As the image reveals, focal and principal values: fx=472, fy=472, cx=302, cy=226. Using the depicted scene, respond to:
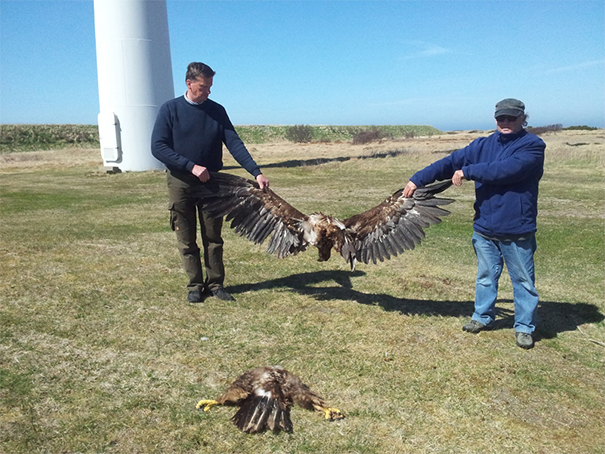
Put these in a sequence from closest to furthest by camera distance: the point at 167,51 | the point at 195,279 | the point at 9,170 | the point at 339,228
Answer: the point at 339,228, the point at 195,279, the point at 167,51, the point at 9,170

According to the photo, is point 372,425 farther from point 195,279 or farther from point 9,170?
point 9,170

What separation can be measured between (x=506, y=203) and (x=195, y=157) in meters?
3.45

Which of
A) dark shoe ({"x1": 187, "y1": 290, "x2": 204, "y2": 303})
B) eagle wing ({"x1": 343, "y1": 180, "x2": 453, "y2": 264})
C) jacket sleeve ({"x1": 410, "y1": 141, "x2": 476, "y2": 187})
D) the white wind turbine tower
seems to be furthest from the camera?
the white wind turbine tower

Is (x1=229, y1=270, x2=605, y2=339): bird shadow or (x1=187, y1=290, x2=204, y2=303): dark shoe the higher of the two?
(x1=187, y1=290, x2=204, y2=303): dark shoe

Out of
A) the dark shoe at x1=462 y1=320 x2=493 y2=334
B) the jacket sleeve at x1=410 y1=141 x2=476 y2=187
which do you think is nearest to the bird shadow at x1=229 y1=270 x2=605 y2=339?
the dark shoe at x1=462 y1=320 x2=493 y2=334

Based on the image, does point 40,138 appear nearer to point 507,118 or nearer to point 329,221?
point 329,221

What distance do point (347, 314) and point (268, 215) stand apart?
1.50 m

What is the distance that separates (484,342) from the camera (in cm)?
475

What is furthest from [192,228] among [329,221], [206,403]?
[206,403]

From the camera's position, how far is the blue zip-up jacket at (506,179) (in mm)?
4352

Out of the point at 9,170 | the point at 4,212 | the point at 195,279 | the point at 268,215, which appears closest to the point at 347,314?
the point at 268,215

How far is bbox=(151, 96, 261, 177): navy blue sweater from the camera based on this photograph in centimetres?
541

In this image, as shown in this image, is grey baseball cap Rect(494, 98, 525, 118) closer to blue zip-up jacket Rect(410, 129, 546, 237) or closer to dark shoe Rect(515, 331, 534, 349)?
blue zip-up jacket Rect(410, 129, 546, 237)

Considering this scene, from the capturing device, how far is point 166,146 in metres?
5.44
